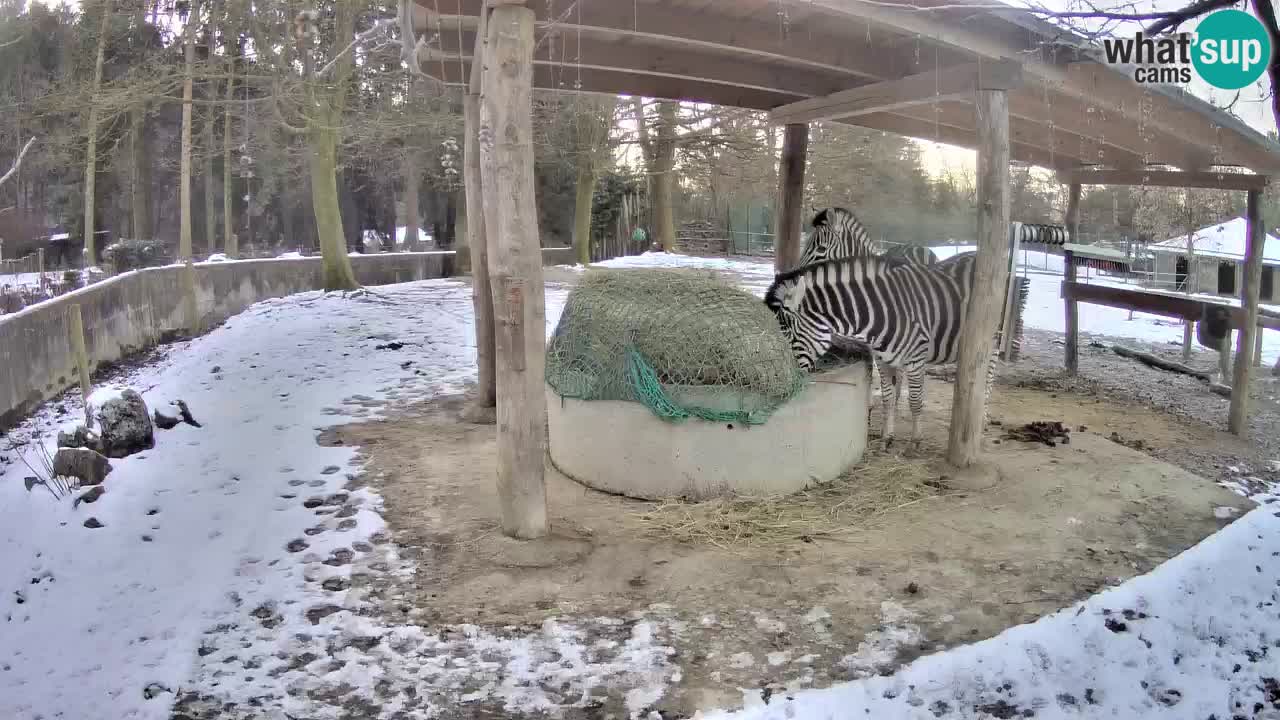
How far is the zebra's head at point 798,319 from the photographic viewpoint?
6328mm

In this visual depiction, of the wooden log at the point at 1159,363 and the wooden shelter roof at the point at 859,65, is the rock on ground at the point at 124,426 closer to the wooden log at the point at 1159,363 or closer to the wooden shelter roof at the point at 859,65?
the wooden shelter roof at the point at 859,65

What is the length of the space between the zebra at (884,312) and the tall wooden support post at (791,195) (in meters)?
2.01

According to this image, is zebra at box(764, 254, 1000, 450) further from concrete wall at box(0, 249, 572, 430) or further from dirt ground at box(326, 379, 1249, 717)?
concrete wall at box(0, 249, 572, 430)

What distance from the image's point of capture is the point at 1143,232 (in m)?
18.5

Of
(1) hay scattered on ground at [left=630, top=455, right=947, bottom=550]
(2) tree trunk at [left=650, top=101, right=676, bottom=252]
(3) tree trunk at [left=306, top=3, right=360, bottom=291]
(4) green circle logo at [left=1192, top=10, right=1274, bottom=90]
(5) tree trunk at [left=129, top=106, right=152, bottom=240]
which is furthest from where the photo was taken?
(5) tree trunk at [left=129, top=106, right=152, bottom=240]

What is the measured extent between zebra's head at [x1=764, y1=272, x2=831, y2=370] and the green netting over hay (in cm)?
35

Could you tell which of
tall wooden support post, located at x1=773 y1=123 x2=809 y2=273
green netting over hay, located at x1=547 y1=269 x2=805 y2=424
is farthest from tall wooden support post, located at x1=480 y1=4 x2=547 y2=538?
tall wooden support post, located at x1=773 y1=123 x2=809 y2=273

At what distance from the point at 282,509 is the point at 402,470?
3.33ft

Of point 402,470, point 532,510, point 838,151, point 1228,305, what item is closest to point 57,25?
point 838,151

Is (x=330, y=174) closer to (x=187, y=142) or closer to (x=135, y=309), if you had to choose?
(x=187, y=142)

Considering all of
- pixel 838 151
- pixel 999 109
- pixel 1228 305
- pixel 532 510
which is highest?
pixel 838 151

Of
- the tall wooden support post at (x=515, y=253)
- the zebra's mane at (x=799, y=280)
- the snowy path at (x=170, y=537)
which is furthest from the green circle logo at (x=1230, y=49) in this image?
the snowy path at (x=170, y=537)

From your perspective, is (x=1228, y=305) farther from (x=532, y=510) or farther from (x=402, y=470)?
(x=402, y=470)

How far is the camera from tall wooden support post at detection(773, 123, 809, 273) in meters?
8.80
